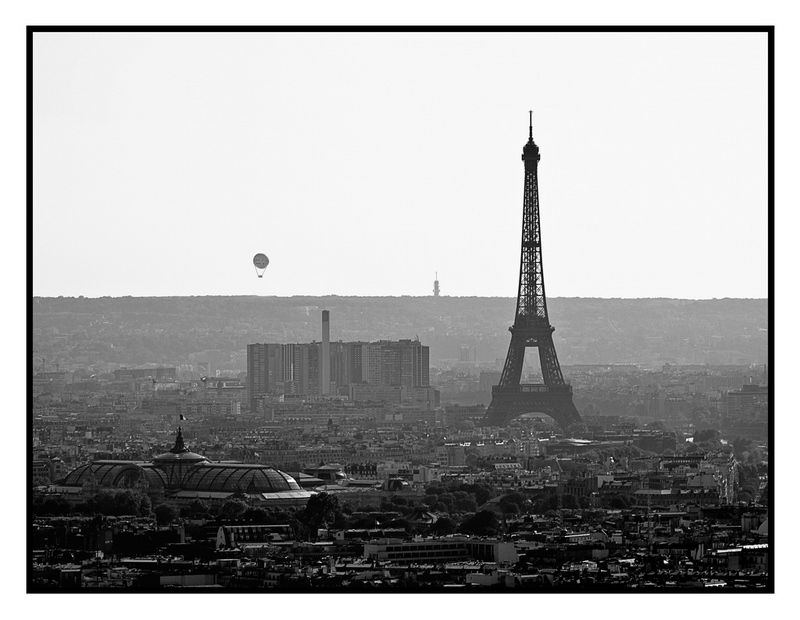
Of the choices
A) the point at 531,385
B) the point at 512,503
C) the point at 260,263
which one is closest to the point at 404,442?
the point at 531,385

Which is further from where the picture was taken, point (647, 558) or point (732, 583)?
point (647, 558)

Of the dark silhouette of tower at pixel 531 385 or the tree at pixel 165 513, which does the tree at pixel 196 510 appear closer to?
the tree at pixel 165 513

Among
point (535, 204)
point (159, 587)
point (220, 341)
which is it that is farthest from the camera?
point (220, 341)

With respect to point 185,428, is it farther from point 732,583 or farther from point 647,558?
point 732,583

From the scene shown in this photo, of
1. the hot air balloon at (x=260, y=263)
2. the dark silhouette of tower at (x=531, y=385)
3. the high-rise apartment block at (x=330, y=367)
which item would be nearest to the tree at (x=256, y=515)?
the hot air balloon at (x=260, y=263)

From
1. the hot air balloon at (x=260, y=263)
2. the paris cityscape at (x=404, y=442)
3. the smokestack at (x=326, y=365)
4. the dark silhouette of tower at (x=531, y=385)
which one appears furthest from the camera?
the smokestack at (x=326, y=365)

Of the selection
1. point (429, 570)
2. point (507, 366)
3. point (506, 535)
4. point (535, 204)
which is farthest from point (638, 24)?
point (507, 366)
